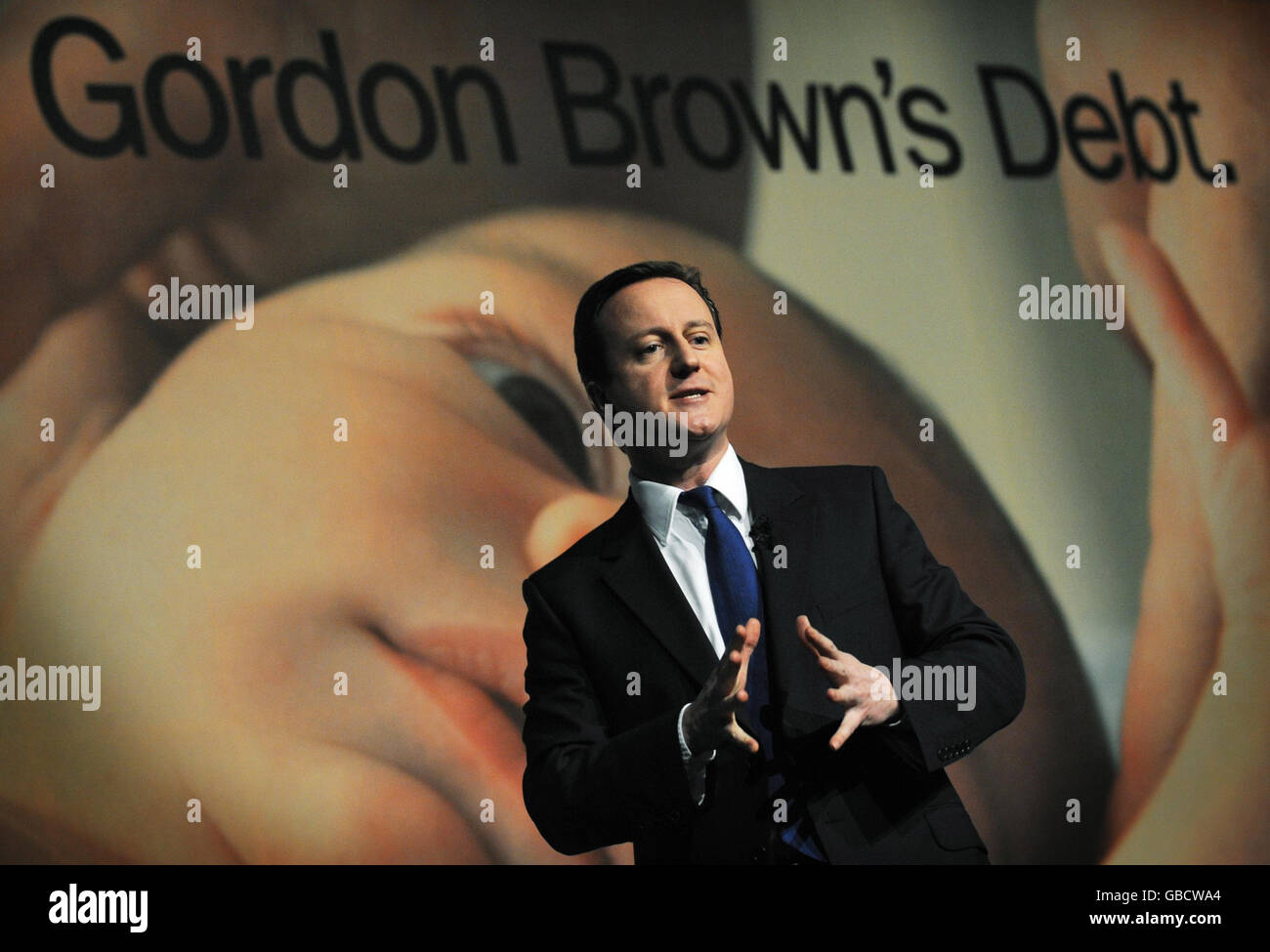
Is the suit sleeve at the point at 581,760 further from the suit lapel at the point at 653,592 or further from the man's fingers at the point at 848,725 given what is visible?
the man's fingers at the point at 848,725

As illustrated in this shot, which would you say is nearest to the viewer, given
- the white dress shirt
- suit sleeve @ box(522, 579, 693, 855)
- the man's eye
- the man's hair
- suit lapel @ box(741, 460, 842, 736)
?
suit sleeve @ box(522, 579, 693, 855)

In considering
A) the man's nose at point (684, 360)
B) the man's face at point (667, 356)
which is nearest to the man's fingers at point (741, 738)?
the man's face at point (667, 356)

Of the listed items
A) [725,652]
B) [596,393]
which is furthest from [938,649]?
[596,393]

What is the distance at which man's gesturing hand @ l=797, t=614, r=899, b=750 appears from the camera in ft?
7.16

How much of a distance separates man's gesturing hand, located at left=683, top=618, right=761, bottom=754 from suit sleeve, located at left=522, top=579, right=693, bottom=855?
4cm

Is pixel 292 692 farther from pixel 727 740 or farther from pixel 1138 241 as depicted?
pixel 1138 241

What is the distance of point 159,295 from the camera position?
3631 mm

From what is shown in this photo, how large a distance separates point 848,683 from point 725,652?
22 centimetres

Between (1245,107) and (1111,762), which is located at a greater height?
(1245,107)

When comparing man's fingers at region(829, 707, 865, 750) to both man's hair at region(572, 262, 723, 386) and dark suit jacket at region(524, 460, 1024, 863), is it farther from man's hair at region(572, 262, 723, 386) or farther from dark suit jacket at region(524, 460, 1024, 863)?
man's hair at region(572, 262, 723, 386)

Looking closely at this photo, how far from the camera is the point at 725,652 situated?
2.29 metres

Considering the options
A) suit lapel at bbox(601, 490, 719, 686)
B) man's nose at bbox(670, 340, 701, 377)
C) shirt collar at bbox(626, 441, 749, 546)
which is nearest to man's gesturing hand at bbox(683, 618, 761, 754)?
suit lapel at bbox(601, 490, 719, 686)
